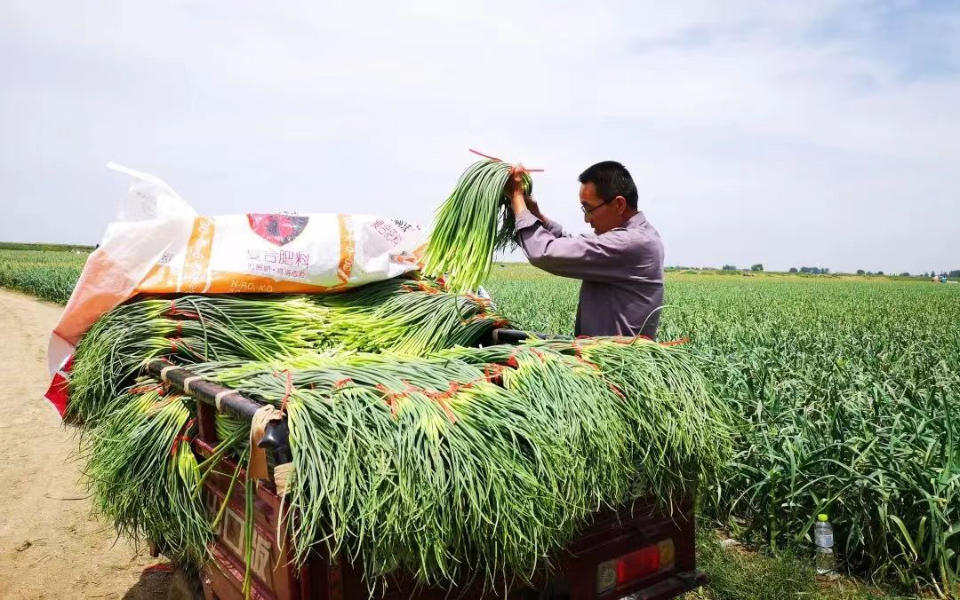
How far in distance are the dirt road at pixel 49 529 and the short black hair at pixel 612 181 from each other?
102 inches

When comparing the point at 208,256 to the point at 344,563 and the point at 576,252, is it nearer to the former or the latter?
the point at 576,252

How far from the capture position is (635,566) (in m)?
2.25

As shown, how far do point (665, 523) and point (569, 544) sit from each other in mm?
541

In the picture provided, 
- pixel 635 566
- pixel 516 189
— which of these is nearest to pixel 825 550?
pixel 635 566

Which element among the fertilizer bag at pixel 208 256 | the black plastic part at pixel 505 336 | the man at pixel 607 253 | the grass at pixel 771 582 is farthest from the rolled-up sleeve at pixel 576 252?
the grass at pixel 771 582

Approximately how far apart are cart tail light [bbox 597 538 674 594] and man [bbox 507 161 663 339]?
896 millimetres

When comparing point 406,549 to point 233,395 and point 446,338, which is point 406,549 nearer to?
point 233,395

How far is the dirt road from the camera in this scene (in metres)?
3.34

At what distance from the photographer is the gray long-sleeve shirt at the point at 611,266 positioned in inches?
108

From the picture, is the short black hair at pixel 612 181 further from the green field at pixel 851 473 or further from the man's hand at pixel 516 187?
the green field at pixel 851 473

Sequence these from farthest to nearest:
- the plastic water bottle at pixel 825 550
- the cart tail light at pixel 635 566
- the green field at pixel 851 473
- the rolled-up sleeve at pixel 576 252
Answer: the plastic water bottle at pixel 825 550 < the green field at pixel 851 473 < the rolled-up sleeve at pixel 576 252 < the cart tail light at pixel 635 566

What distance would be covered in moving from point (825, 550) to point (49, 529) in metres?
4.50

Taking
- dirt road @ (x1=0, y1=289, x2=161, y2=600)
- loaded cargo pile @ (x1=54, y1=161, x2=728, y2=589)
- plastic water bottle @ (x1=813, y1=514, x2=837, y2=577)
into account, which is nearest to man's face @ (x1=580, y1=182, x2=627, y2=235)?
loaded cargo pile @ (x1=54, y1=161, x2=728, y2=589)

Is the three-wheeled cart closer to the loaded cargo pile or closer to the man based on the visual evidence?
the loaded cargo pile
